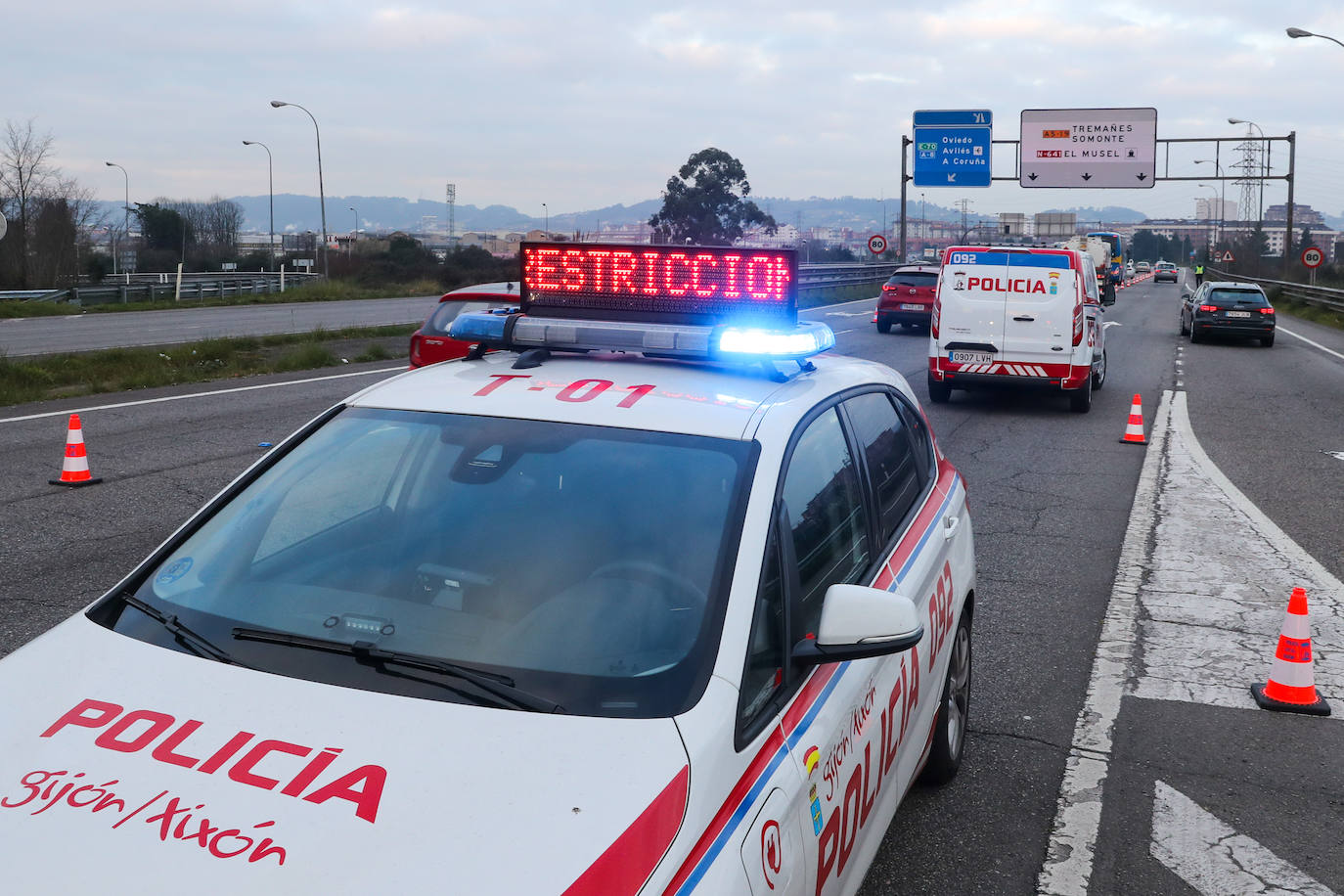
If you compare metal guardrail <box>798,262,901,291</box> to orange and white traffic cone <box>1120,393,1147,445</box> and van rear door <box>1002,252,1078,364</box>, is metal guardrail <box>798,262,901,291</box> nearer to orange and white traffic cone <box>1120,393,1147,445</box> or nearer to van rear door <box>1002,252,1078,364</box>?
van rear door <box>1002,252,1078,364</box>

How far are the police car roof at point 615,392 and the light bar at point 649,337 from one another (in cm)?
5

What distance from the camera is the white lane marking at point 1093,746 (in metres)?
4.02

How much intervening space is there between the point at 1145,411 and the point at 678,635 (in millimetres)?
15904

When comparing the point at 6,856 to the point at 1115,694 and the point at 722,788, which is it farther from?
the point at 1115,694

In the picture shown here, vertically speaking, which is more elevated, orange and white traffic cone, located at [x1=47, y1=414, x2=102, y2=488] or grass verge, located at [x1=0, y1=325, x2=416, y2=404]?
grass verge, located at [x1=0, y1=325, x2=416, y2=404]

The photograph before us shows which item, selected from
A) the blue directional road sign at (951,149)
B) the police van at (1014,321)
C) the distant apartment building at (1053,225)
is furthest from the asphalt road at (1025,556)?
the distant apartment building at (1053,225)

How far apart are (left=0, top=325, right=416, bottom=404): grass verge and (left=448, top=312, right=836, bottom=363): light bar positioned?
13681 millimetres

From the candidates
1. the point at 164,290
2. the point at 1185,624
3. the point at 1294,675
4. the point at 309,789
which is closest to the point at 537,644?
the point at 309,789

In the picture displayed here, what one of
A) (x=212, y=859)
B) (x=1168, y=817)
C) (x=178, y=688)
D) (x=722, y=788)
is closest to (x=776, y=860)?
(x=722, y=788)

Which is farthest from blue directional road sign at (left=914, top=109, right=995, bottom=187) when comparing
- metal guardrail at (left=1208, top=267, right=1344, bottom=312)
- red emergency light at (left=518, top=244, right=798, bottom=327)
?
red emergency light at (left=518, top=244, right=798, bottom=327)

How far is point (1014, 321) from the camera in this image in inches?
650

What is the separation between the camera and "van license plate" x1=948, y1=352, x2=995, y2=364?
54.2ft

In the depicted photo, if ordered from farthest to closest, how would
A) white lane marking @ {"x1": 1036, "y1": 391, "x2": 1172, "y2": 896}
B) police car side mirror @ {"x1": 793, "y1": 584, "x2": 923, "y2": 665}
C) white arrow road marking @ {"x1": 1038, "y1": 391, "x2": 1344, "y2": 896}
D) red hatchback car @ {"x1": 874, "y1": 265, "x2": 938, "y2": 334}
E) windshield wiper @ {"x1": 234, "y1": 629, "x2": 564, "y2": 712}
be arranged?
red hatchback car @ {"x1": 874, "y1": 265, "x2": 938, "y2": 334}
white arrow road marking @ {"x1": 1038, "y1": 391, "x2": 1344, "y2": 896}
white lane marking @ {"x1": 1036, "y1": 391, "x2": 1172, "y2": 896}
police car side mirror @ {"x1": 793, "y1": 584, "x2": 923, "y2": 665}
windshield wiper @ {"x1": 234, "y1": 629, "x2": 564, "y2": 712}

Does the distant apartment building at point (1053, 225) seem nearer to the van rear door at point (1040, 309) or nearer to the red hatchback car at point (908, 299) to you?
the red hatchback car at point (908, 299)
